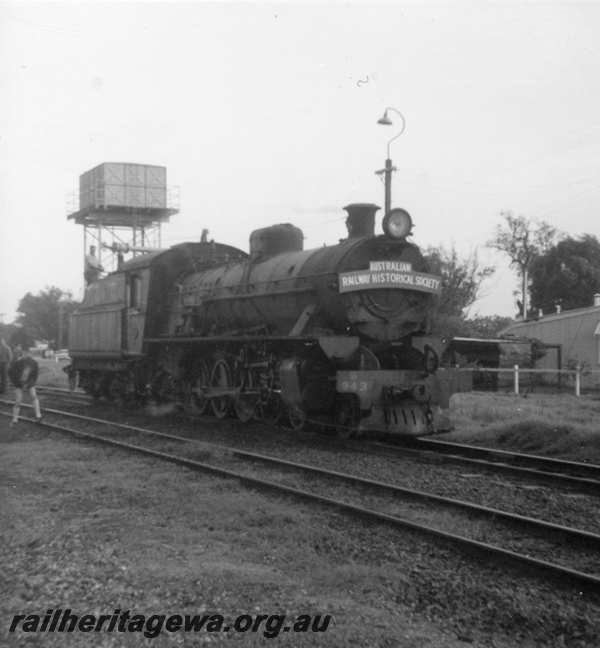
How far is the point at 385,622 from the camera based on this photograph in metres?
4.37

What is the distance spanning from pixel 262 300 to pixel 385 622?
9.47 m

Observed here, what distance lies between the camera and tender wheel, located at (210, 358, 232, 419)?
1443cm

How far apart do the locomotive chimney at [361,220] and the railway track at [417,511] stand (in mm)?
4187

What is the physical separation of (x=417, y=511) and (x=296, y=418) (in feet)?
19.7

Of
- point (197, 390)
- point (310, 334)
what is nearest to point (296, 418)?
point (310, 334)

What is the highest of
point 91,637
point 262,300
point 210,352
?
point 262,300

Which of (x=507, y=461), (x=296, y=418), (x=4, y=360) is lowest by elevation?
(x=507, y=461)

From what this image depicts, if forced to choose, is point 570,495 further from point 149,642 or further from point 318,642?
point 149,642

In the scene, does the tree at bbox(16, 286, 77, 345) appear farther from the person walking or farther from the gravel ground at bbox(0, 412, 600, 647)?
the gravel ground at bbox(0, 412, 600, 647)

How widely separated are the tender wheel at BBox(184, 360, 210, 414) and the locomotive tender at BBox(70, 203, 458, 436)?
30mm

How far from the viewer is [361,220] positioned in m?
12.7

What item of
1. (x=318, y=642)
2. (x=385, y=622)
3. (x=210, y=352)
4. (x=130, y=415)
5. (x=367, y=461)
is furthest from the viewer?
(x=130, y=415)

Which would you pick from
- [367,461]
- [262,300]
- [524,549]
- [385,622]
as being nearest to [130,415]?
[262,300]

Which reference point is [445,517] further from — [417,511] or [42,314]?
[42,314]
